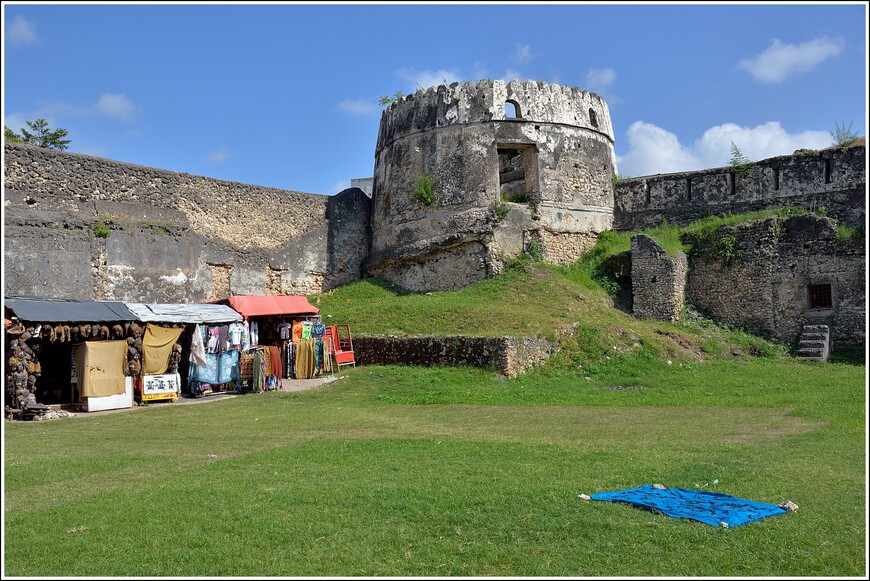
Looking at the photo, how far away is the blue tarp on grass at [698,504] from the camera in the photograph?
5.36m

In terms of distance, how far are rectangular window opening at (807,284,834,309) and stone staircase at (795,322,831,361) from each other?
597 mm

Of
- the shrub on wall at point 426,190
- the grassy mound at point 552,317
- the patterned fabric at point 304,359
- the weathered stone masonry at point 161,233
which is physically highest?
the shrub on wall at point 426,190

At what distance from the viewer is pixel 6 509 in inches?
243

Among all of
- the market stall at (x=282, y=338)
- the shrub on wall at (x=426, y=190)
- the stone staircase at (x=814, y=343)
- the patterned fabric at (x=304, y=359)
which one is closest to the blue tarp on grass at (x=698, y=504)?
the market stall at (x=282, y=338)

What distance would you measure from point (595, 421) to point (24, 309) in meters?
8.88

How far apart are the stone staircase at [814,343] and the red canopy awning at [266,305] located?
11.5 meters

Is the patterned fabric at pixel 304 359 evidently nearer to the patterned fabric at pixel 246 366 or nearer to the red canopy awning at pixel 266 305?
the red canopy awning at pixel 266 305

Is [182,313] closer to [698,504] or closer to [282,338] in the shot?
[282,338]

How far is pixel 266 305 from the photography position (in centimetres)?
1677

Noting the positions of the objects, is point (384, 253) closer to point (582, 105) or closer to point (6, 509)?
point (582, 105)

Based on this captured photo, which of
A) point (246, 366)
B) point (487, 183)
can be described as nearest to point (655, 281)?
point (487, 183)

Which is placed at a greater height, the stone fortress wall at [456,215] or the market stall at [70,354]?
the stone fortress wall at [456,215]

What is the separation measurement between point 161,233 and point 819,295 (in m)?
16.7

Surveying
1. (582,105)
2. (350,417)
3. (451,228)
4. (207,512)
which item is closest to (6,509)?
(207,512)
